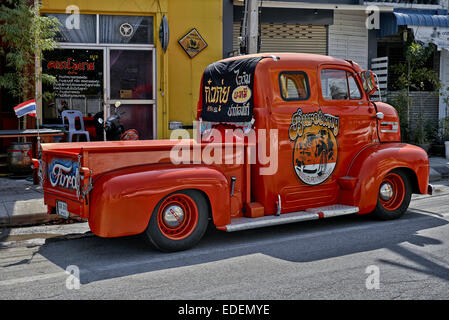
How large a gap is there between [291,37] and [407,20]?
10.5 feet

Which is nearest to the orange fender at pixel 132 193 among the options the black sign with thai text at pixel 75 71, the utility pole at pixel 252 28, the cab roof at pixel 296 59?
the cab roof at pixel 296 59

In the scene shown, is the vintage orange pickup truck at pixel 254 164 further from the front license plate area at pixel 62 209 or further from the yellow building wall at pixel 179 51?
the yellow building wall at pixel 179 51

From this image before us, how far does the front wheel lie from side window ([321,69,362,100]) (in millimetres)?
1230

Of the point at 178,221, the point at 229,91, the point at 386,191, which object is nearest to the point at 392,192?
the point at 386,191

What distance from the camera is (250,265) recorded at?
17.4 ft

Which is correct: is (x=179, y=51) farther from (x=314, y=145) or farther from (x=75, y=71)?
(x=314, y=145)

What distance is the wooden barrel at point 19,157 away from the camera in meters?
10.6

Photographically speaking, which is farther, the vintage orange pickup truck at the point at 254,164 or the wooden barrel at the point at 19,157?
the wooden barrel at the point at 19,157

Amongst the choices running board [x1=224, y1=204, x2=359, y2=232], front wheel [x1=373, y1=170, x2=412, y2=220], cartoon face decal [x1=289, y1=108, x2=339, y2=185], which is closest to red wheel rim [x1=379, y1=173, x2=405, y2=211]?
front wheel [x1=373, y1=170, x2=412, y2=220]

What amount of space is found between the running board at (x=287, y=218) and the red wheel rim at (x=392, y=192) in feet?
2.43

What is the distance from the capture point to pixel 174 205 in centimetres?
576

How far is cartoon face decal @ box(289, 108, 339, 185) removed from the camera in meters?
6.66

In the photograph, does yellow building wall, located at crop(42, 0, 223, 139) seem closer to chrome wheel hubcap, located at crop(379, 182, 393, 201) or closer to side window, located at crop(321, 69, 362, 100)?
side window, located at crop(321, 69, 362, 100)
